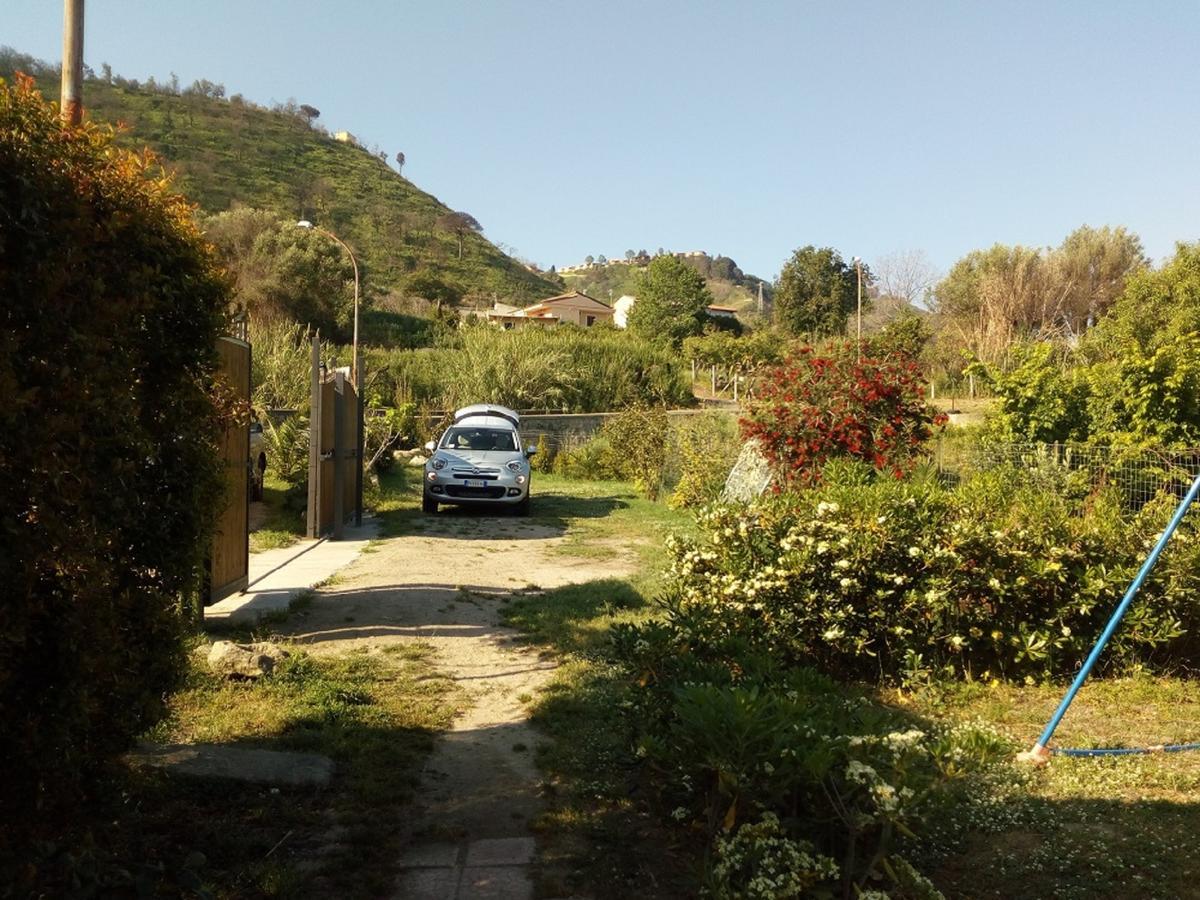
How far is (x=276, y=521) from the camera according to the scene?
504 inches

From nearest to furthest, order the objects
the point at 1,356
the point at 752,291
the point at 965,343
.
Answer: the point at 1,356 < the point at 965,343 < the point at 752,291

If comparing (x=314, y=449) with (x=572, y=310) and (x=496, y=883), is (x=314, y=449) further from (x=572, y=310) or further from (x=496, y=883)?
(x=572, y=310)

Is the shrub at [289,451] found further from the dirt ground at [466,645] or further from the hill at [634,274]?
the hill at [634,274]

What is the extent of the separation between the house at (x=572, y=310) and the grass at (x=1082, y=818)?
5796 cm

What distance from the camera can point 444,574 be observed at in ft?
31.7

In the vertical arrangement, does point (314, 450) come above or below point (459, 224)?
below

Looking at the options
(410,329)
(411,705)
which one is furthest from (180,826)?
(410,329)

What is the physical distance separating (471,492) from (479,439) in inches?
64.3

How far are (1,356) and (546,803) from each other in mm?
2700

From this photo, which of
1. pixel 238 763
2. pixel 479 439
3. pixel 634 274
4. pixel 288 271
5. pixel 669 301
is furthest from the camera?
pixel 634 274

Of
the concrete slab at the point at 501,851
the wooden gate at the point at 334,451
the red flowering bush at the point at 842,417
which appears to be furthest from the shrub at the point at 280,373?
the concrete slab at the point at 501,851

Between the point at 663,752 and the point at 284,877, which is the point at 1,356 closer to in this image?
the point at 284,877

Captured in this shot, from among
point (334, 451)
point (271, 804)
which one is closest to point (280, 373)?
point (334, 451)

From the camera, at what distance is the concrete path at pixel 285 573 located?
7.29m
